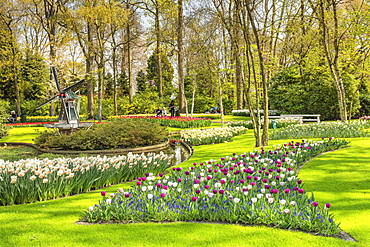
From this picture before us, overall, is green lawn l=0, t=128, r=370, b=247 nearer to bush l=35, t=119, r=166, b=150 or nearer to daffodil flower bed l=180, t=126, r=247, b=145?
bush l=35, t=119, r=166, b=150

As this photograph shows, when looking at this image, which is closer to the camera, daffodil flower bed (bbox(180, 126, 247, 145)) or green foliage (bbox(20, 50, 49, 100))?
daffodil flower bed (bbox(180, 126, 247, 145))

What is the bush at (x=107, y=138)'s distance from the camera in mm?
12328

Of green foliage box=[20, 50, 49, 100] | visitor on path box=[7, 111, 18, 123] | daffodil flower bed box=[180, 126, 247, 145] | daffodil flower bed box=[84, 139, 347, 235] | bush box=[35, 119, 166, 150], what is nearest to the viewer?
daffodil flower bed box=[84, 139, 347, 235]

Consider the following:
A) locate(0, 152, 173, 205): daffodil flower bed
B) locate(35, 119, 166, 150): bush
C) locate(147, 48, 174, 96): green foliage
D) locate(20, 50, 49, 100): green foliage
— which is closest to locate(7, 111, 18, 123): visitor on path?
locate(20, 50, 49, 100): green foliage

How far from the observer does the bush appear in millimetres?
12328

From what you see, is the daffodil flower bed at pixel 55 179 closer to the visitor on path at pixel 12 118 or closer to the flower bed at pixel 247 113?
the flower bed at pixel 247 113

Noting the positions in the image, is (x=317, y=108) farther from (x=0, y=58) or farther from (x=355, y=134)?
(x=0, y=58)

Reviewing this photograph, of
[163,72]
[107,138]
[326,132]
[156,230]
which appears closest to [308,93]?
[326,132]

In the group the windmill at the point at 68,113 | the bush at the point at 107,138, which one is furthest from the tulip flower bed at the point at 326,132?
the windmill at the point at 68,113

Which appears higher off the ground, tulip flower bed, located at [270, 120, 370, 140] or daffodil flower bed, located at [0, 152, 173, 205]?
tulip flower bed, located at [270, 120, 370, 140]

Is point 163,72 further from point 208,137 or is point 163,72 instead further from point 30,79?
point 208,137

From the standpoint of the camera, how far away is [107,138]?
12.4 metres

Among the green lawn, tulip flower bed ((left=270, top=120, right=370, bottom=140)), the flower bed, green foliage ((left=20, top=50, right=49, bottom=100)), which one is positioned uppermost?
green foliage ((left=20, top=50, right=49, bottom=100))

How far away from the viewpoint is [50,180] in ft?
16.6
